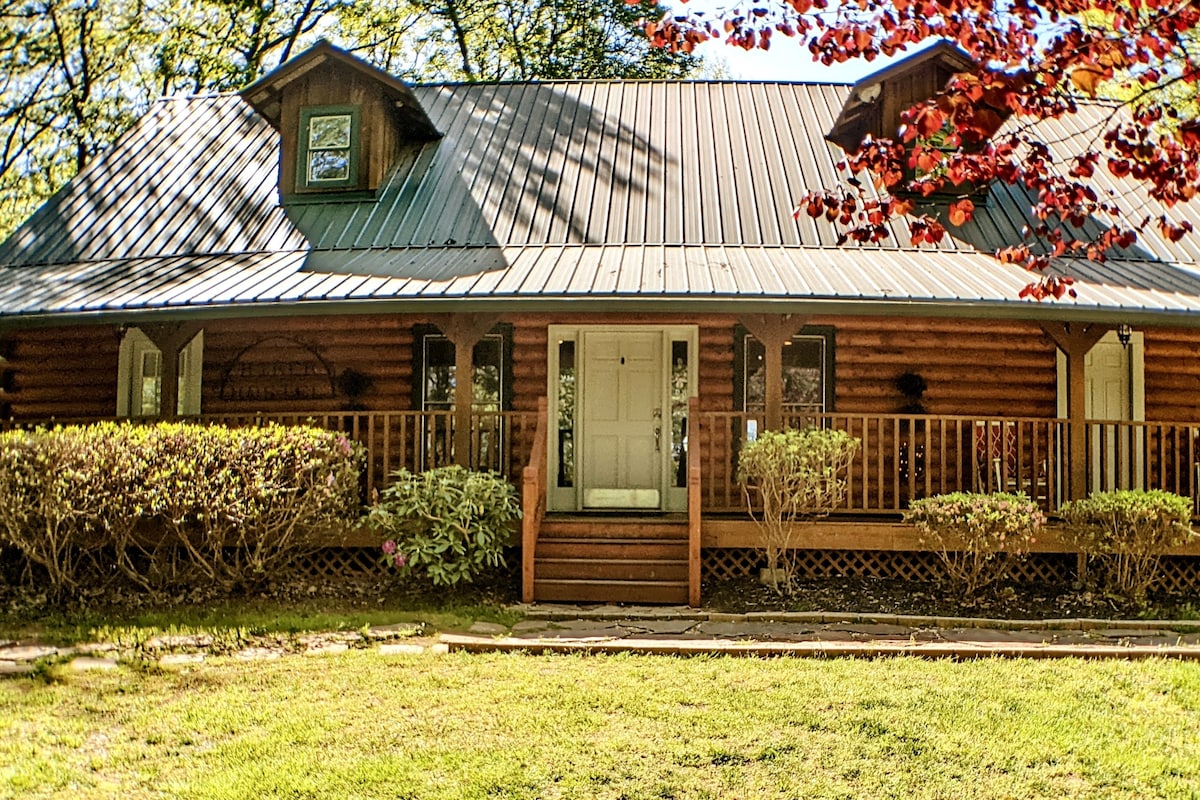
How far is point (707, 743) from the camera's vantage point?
4.85 meters

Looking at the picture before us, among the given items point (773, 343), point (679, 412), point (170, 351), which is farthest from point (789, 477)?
point (170, 351)

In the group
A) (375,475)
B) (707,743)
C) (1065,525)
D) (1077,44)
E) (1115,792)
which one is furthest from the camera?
(375,475)

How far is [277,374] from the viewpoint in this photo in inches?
474

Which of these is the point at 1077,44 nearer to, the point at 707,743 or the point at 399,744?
the point at 707,743

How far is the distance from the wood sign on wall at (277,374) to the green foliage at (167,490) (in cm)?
316

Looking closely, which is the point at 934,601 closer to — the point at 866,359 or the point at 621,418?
the point at 866,359

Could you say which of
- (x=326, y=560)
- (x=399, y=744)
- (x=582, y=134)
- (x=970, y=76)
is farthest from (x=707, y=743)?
(x=582, y=134)

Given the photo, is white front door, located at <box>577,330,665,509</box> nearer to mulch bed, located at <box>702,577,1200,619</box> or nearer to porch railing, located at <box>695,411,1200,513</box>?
porch railing, located at <box>695,411,1200,513</box>

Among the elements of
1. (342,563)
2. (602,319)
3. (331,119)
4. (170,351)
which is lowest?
(342,563)

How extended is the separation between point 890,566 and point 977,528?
4.89 feet

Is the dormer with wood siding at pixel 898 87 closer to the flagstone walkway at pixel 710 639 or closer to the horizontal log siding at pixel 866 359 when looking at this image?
the horizontal log siding at pixel 866 359

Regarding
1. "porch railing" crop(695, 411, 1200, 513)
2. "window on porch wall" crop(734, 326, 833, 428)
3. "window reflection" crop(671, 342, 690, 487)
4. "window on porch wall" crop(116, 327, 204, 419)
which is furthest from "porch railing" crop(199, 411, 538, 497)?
"window on porch wall" crop(734, 326, 833, 428)

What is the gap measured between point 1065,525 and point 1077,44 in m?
6.78

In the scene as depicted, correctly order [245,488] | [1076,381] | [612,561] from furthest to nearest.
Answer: [1076,381]
[612,561]
[245,488]
